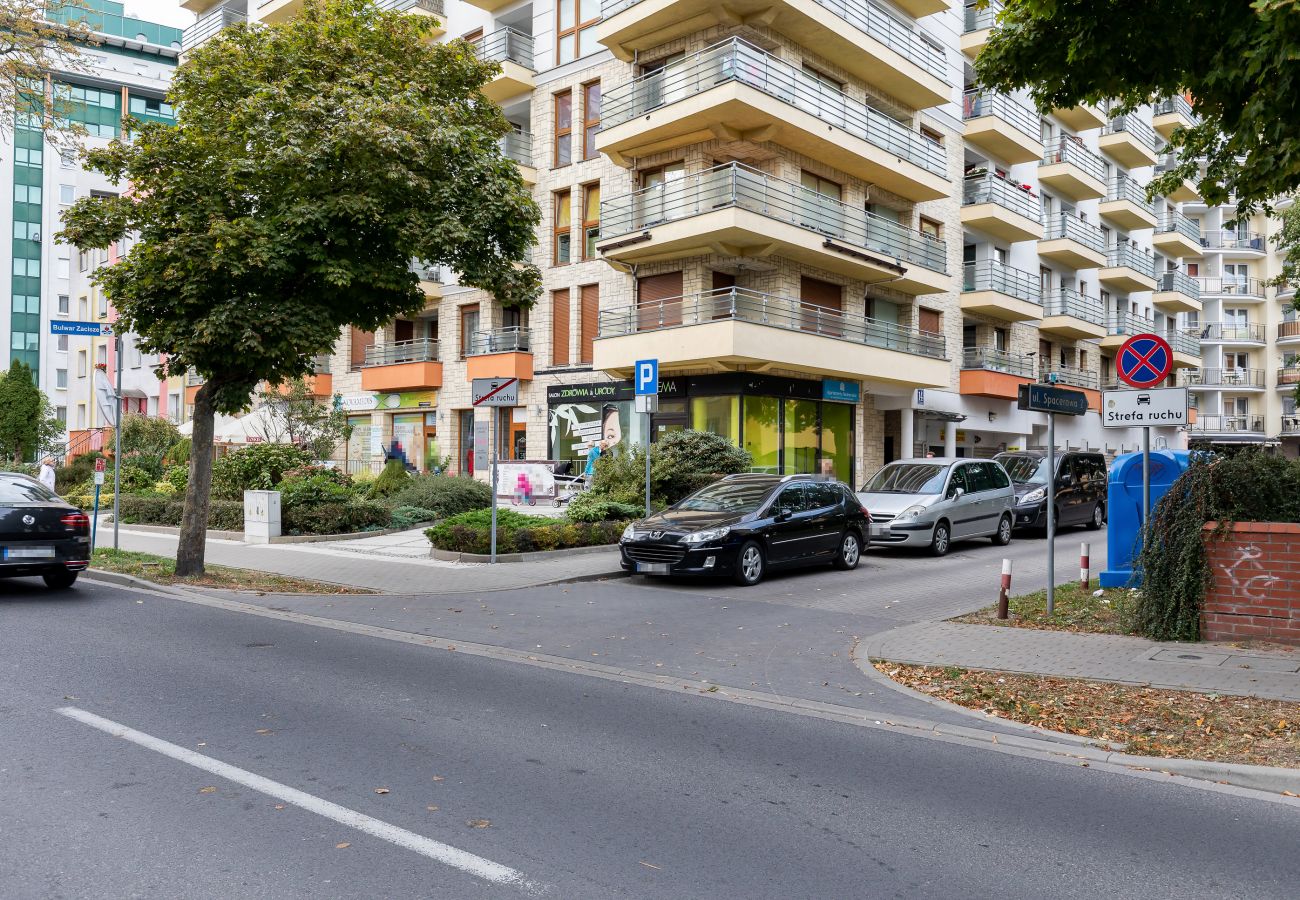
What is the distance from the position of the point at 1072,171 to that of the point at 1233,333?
32.9 m

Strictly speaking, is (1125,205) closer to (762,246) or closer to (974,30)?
(974,30)

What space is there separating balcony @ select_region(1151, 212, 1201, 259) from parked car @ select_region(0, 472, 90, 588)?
4796 cm

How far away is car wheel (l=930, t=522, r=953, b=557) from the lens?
16766 millimetres

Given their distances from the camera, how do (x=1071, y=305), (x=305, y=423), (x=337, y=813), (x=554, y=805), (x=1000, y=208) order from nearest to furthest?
(x=337, y=813), (x=554, y=805), (x=305, y=423), (x=1000, y=208), (x=1071, y=305)

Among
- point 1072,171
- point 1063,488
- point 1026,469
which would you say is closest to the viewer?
point 1063,488

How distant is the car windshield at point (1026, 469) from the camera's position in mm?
21328

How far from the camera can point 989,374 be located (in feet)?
109

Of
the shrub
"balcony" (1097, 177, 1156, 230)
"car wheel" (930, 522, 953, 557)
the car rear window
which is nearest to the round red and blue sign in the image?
"car wheel" (930, 522, 953, 557)

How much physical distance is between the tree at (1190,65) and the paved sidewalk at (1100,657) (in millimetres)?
3749

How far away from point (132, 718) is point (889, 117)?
27159mm

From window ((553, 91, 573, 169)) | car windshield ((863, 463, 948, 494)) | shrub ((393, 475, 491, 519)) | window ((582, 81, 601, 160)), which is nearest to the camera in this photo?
car windshield ((863, 463, 948, 494))

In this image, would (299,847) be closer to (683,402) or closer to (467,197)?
(467,197)

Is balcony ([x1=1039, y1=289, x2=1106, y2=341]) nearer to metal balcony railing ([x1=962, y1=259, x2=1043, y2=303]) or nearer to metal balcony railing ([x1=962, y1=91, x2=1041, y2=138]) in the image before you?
metal balcony railing ([x1=962, y1=259, x2=1043, y2=303])

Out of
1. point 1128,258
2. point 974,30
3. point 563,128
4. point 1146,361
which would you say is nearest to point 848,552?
point 1146,361
